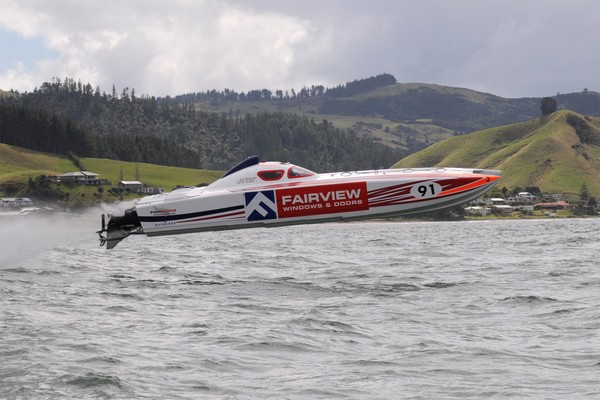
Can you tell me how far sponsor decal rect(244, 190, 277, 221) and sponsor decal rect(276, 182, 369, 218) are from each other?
817mm

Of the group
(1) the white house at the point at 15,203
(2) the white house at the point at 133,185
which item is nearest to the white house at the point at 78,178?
(2) the white house at the point at 133,185

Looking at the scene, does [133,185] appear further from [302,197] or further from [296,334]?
[296,334]

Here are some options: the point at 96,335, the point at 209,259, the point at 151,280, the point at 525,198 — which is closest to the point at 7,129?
the point at 525,198

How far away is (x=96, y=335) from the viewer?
1728 cm

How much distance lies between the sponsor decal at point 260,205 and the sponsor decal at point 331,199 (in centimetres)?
82

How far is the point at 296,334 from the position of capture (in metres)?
17.8

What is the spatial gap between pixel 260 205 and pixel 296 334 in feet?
31.4

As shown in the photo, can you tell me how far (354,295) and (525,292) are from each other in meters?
5.20

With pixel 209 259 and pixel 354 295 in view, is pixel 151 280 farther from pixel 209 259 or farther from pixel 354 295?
pixel 209 259

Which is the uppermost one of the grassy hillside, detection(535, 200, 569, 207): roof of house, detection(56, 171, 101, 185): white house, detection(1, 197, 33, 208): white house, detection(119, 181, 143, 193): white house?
the grassy hillside

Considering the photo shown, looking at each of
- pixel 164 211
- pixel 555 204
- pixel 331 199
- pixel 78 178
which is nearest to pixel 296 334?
pixel 331 199

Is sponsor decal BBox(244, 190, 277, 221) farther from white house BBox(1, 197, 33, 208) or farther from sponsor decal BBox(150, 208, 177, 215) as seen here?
white house BBox(1, 197, 33, 208)

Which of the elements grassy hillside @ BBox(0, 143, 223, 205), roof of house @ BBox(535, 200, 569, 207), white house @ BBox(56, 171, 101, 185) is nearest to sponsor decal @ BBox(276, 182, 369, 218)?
grassy hillside @ BBox(0, 143, 223, 205)

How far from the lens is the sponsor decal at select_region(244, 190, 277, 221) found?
2673 cm
